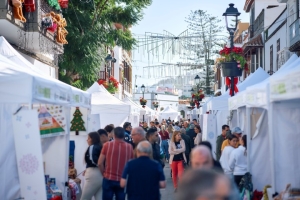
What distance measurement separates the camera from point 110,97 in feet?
68.8

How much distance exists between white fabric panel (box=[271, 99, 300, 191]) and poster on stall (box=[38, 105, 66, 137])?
4.11m

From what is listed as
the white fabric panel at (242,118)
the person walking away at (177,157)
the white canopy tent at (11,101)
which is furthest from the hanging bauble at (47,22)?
the white canopy tent at (11,101)

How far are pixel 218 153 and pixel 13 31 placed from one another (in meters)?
6.58

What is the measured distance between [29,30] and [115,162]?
309 inches

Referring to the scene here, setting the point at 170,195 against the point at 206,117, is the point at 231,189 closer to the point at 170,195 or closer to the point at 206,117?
the point at 170,195

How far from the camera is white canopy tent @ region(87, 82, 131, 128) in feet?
66.3

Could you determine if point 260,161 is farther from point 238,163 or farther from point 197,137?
point 197,137

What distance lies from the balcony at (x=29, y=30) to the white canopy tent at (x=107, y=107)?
2.35 meters

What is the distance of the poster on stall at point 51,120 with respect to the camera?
10920 mm

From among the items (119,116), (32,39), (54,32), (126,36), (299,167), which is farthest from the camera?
(126,36)

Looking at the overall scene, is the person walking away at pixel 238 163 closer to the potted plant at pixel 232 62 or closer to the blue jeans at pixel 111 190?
the blue jeans at pixel 111 190

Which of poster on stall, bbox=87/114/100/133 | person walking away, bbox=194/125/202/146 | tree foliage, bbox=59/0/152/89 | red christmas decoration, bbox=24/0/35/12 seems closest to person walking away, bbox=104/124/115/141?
poster on stall, bbox=87/114/100/133

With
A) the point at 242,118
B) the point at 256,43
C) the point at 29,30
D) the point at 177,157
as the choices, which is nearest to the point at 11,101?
the point at 177,157

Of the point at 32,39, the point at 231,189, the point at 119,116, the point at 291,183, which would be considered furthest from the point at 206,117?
the point at 231,189
